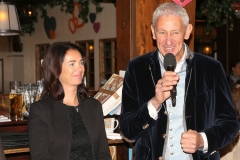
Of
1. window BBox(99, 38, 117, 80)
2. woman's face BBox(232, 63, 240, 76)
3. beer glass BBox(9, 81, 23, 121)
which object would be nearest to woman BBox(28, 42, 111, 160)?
beer glass BBox(9, 81, 23, 121)

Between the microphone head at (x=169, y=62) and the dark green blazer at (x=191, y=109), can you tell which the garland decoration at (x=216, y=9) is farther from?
the microphone head at (x=169, y=62)

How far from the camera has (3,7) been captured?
600cm

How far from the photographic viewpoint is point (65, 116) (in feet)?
8.38

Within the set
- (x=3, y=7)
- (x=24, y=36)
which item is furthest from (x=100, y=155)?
(x=24, y=36)

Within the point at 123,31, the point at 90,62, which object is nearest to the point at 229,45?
the point at 90,62

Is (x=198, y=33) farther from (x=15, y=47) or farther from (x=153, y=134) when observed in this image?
(x=153, y=134)

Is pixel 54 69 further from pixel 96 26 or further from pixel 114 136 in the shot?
pixel 96 26

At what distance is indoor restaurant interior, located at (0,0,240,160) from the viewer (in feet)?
12.0

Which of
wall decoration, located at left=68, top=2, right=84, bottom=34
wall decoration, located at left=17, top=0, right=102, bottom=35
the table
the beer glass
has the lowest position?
the table

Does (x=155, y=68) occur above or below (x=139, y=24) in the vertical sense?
below

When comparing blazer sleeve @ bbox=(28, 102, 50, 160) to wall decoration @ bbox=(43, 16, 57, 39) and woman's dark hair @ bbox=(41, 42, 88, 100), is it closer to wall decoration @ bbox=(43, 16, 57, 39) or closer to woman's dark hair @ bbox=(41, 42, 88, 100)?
woman's dark hair @ bbox=(41, 42, 88, 100)

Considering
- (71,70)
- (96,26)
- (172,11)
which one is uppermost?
(96,26)

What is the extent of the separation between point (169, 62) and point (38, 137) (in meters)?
0.75

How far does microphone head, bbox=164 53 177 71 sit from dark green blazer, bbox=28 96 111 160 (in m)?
0.61
